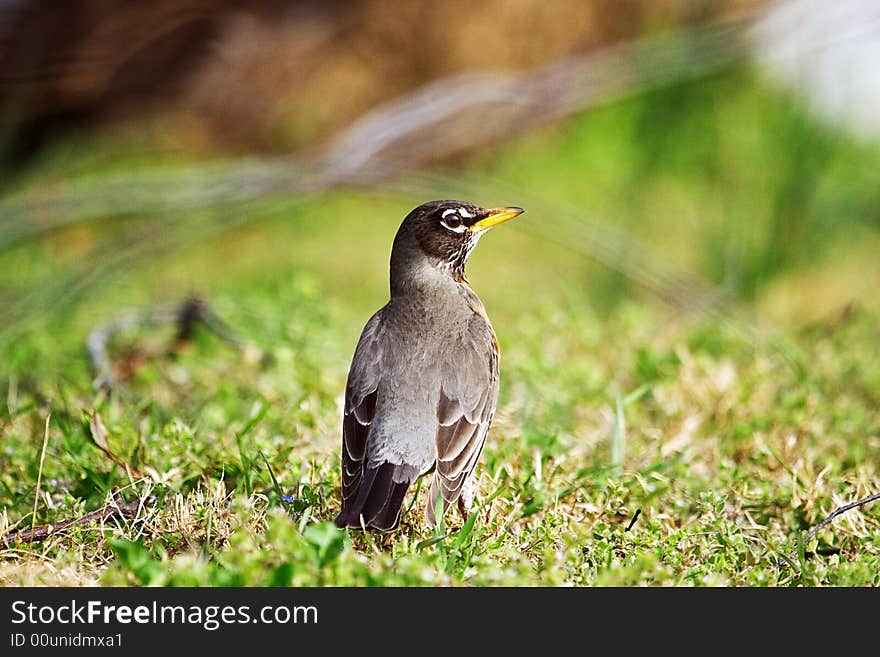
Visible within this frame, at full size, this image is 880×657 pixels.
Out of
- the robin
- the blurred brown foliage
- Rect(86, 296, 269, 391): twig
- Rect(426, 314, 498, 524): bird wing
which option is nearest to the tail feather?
the robin

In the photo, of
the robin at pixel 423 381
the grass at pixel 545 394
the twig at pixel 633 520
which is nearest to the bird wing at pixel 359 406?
the robin at pixel 423 381

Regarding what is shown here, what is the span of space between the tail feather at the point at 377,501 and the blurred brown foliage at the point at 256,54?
18.3 feet

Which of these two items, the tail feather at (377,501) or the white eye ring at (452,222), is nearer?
the tail feather at (377,501)

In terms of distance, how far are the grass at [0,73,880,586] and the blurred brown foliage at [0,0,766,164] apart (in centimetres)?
76

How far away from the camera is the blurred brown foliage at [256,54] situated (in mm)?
8297

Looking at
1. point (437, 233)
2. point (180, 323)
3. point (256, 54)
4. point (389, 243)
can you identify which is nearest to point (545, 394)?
point (437, 233)

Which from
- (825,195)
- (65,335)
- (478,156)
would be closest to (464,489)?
(65,335)

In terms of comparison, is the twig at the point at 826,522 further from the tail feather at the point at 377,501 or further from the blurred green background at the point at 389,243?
the tail feather at the point at 377,501

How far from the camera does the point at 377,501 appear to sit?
143 inches

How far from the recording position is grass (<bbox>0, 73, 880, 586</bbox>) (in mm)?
3639

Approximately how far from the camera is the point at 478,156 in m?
10.2

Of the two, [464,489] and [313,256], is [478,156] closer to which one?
[313,256]

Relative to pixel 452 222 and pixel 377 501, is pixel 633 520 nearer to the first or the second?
pixel 377 501

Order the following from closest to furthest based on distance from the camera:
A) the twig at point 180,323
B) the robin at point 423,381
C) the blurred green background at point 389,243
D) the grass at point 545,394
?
the grass at point 545,394
the robin at point 423,381
the blurred green background at point 389,243
the twig at point 180,323
